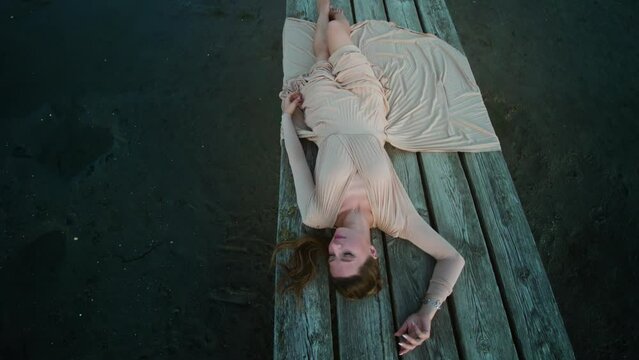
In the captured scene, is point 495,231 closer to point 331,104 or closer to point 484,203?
point 484,203

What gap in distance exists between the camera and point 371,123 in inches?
132

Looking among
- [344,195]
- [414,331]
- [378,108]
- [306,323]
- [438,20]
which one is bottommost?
[306,323]

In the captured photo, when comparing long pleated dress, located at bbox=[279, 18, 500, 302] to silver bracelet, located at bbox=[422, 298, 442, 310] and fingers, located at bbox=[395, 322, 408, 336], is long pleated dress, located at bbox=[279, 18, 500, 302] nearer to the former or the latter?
silver bracelet, located at bbox=[422, 298, 442, 310]

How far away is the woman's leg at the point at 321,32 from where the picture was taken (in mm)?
3879

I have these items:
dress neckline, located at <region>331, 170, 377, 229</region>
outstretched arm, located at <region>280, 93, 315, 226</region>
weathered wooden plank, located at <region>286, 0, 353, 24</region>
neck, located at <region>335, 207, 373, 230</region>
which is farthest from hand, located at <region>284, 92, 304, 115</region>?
weathered wooden plank, located at <region>286, 0, 353, 24</region>

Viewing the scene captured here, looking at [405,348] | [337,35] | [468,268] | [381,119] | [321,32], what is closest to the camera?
[405,348]

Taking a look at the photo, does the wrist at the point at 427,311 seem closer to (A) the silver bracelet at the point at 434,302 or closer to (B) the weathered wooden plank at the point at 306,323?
(A) the silver bracelet at the point at 434,302

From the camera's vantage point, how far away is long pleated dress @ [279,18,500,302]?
290 centimetres

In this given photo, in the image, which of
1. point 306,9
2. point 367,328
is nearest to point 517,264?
point 367,328

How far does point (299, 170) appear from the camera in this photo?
3070 mm

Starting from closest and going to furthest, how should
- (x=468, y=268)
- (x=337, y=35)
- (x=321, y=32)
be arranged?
(x=468, y=268)
(x=337, y=35)
(x=321, y=32)

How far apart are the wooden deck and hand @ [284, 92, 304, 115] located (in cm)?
28

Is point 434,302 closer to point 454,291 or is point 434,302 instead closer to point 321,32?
point 454,291

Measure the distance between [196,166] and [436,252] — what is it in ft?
7.31
